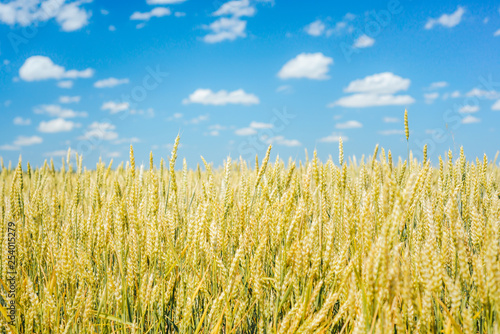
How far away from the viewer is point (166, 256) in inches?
49.9

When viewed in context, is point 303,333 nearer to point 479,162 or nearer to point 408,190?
point 408,190

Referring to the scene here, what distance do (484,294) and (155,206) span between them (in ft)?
3.49

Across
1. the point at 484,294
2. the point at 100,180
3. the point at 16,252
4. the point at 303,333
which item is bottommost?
the point at 303,333

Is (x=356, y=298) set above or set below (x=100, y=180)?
below

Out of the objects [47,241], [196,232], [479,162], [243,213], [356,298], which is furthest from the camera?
[479,162]

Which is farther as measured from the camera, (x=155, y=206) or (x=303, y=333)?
(x=155, y=206)

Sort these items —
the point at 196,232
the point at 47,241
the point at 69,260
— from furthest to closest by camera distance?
the point at 47,241 < the point at 69,260 < the point at 196,232

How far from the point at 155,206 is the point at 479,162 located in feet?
7.97

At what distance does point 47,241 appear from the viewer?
1.61 m

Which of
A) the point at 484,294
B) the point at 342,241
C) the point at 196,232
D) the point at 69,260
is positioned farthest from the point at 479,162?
the point at 69,260

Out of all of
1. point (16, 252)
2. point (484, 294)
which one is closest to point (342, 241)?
point (484, 294)
